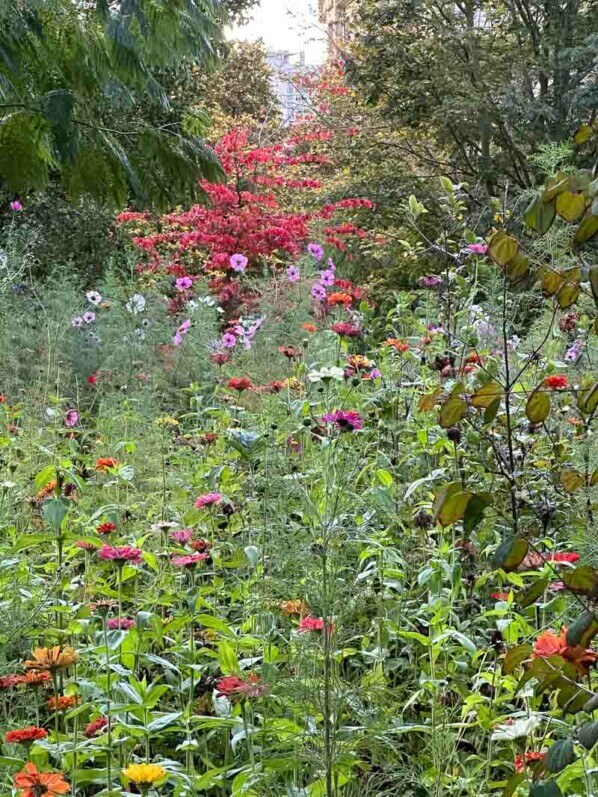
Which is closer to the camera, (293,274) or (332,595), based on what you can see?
(332,595)

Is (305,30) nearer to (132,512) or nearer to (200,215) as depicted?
(200,215)

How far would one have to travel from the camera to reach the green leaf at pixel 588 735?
88 centimetres

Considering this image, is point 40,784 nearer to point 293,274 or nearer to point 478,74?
point 293,274

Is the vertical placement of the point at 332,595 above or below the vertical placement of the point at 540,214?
below

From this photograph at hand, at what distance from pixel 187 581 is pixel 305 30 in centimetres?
1197

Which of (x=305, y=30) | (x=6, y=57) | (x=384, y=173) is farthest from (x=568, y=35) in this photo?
(x=6, y=57)

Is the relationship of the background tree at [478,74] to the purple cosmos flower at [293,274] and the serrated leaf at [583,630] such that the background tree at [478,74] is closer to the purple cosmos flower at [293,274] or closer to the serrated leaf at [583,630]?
the purple cosmos flower at [293,274]

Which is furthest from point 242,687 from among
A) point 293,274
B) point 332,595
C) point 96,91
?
point 293,274

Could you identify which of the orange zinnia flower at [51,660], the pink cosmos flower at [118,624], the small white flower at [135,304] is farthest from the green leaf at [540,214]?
the small white flower at [135,304]

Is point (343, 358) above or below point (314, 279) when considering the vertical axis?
below

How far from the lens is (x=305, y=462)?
293cm

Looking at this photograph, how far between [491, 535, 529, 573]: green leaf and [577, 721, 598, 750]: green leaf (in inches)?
8.0

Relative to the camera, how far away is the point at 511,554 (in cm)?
109

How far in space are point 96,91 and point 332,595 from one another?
203cm
